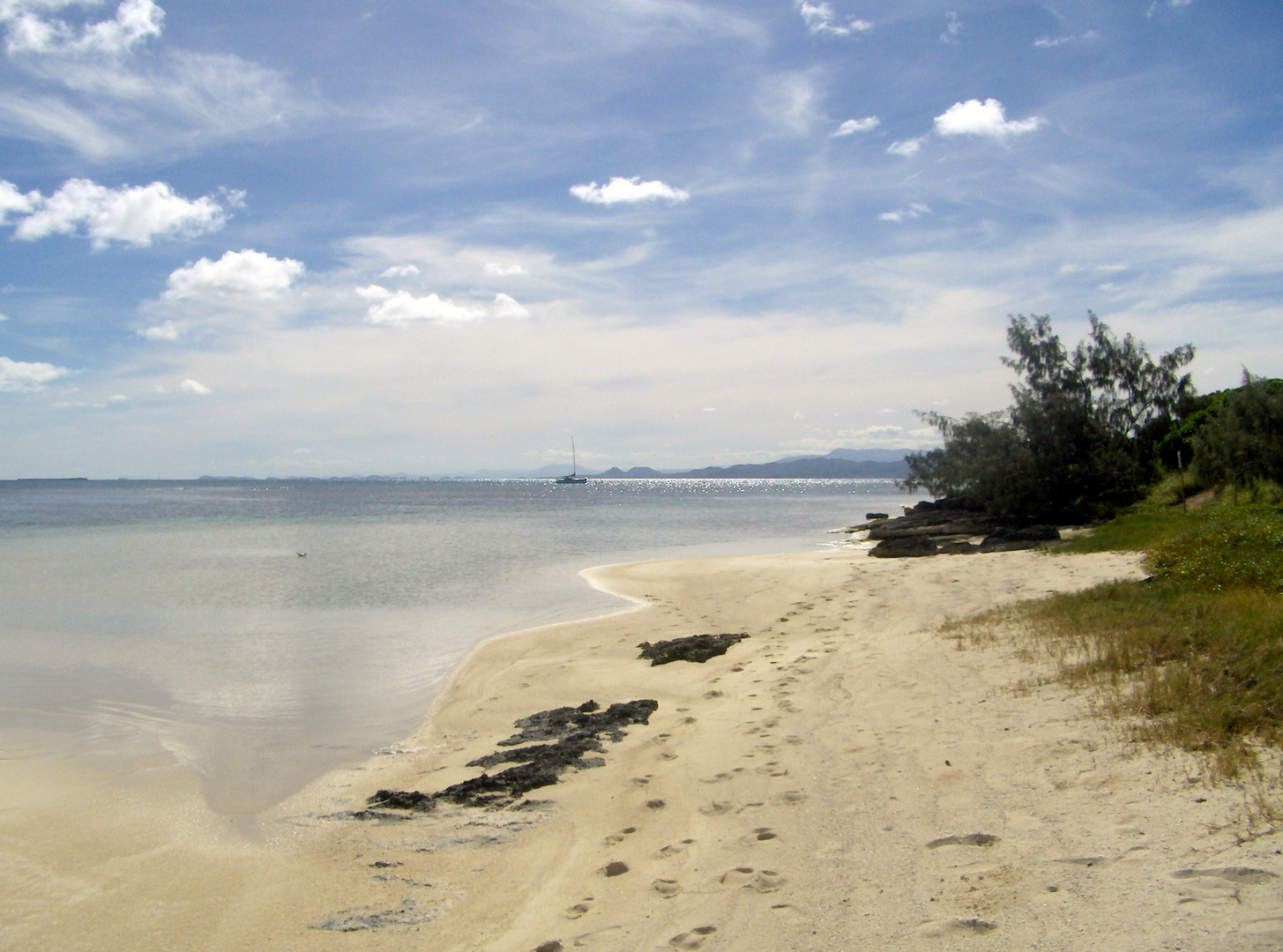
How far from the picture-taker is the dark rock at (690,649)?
43.5 feet

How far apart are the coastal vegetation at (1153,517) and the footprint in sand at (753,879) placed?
2.91m

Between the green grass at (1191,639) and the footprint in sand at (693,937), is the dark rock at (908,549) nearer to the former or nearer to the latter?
the green grass at (1191,639)

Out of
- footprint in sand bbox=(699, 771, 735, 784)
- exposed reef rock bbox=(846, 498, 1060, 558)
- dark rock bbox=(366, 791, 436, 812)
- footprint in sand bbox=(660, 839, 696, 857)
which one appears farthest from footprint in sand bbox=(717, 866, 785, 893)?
exposed reef rock bbox=(846, 498, 1060, 558)

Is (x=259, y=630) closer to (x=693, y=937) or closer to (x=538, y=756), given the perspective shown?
(x=538, y=756)

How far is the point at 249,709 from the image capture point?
40.9ft

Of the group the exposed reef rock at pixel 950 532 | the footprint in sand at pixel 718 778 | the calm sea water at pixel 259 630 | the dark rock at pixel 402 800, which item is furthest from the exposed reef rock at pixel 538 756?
the exposed reef rock at pixel 950 532

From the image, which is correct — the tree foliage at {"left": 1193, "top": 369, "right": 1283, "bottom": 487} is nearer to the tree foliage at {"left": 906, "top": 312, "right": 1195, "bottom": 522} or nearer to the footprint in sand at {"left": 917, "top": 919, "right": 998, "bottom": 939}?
the tree foliage at {"left": 906, "top": 312, "right": 1195, "bottom": 522}

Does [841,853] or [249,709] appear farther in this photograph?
[249,709]

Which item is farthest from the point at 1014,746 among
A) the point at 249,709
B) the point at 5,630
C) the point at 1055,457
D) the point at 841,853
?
the point at 1055,457

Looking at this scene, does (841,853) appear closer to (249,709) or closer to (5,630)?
(249,709)

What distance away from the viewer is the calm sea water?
11070 millimetres

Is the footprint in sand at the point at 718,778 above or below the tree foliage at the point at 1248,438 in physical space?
below

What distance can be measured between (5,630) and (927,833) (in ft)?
70.0

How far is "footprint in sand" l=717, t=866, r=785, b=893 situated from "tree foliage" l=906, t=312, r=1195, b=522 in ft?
100
